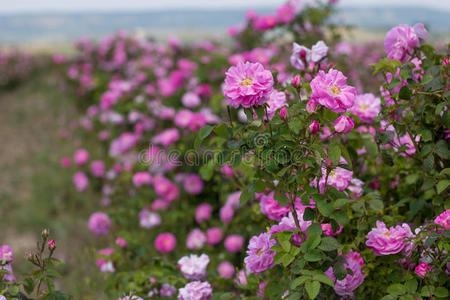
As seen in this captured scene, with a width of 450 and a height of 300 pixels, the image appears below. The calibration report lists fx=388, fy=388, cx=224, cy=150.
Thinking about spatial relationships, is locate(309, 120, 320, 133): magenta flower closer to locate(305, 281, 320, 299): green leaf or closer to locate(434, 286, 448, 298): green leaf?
locate(305, 281, 320, 299): green leaf

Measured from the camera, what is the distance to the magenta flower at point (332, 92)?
966mm

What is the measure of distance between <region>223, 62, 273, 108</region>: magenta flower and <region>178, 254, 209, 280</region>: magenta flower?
2.31 ft

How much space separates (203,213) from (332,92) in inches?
64.9

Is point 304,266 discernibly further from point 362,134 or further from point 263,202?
point 362,134

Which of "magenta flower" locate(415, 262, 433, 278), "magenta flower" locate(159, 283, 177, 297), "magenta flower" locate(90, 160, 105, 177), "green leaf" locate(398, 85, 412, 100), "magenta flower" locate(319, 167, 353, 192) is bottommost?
"magenta flower" locate(90, 160, 105, 177)

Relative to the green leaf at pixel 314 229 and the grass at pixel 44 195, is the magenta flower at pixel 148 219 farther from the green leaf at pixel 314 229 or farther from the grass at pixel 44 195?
the green leaf at pixel 314 229

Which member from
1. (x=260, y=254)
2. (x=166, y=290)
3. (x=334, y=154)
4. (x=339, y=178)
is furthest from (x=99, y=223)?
(x=334, y=154)

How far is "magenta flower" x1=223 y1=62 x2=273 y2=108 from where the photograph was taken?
973 millimetres

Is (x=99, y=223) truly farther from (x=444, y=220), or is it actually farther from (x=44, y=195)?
(x=444, y=220)

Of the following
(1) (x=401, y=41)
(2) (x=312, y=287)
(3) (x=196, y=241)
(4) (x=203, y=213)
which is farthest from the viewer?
(4) (x=203, y=213)

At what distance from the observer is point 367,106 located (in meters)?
1.49

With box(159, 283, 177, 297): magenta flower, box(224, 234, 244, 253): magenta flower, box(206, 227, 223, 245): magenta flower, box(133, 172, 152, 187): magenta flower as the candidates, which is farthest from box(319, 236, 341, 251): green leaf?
box(133, 172, 152, 187): magenta flower

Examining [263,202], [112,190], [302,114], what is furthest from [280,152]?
[112,190]

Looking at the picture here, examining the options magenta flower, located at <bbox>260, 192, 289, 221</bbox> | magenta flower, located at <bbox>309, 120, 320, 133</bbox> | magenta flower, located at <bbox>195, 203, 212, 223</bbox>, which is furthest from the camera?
magenta flower, located at <bbox>195, 203, 212, 223</bbox>
